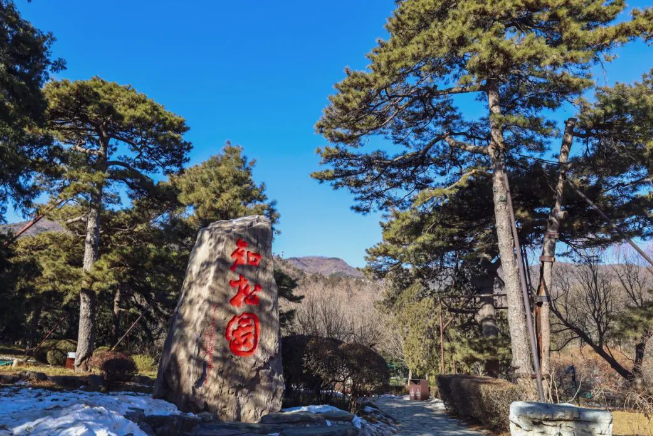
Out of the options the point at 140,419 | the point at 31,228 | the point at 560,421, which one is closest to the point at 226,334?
the point at 140,419

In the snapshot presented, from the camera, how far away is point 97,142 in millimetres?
12953

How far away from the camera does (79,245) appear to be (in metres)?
13.8

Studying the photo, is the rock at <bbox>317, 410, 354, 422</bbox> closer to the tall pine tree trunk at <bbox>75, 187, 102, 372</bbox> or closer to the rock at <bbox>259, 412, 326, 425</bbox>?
the rock at <bbox>259, 412, 326, 425</bbox>

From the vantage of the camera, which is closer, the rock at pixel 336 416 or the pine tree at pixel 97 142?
the rock at pixel 336 416

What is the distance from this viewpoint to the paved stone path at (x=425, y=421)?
808cm

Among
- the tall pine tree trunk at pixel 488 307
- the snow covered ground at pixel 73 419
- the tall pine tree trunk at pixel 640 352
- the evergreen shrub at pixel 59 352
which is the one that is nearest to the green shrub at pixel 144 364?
the evergreen shrub at pixel 59 352

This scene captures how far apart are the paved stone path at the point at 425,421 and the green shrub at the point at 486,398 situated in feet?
1.12

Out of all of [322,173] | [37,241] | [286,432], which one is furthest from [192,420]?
[37,241]

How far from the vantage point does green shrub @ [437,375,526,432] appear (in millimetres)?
7445

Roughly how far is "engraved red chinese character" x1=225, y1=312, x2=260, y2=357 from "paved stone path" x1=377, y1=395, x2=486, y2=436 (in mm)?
3719

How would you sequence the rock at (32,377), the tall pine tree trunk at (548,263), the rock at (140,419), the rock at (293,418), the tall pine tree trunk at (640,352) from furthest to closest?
the tall pine tree trunk at (640,352), the rock at (32,377), the tall pine tree trunk at (548,263), the rock at (293,418), the rock at (140,419)

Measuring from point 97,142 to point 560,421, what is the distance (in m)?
13.4

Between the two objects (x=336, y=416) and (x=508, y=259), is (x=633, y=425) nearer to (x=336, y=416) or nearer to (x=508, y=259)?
(x=508, y=259)

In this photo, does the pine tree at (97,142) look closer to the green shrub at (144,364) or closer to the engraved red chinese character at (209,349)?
the green shrub at (144,364)
